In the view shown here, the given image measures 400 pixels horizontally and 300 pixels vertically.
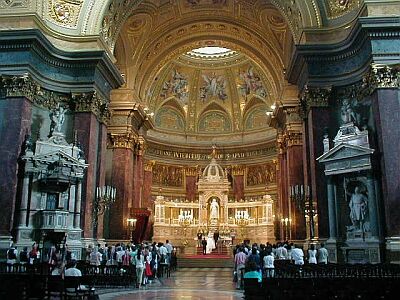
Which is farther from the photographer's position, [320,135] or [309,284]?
[320,135]

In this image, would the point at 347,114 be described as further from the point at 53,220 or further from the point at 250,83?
the point at 250,83

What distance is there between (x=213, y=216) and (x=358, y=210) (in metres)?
18.2

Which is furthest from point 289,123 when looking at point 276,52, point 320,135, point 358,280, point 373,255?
point 358,280

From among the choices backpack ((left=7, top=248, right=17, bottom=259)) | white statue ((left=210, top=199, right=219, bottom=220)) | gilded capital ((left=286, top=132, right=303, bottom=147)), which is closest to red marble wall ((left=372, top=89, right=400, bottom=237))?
gilded capital ((left=286, top=132, right=303, bottom=147))

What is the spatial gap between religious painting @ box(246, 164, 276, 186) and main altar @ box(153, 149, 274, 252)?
4.40 ft

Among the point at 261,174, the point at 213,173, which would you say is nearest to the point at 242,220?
the point at 213,173

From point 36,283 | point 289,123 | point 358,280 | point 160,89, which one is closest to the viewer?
point 358,280

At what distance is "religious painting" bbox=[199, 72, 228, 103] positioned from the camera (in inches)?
1393

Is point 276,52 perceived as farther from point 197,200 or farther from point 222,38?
point 197,200

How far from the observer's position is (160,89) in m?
33.0

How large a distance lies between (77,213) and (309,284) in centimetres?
966

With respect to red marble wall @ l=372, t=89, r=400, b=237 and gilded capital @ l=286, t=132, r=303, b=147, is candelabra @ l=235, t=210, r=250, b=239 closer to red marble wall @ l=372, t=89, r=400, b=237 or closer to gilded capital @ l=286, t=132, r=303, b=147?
gilded capital @ l=286, t=132, r=303, b=147

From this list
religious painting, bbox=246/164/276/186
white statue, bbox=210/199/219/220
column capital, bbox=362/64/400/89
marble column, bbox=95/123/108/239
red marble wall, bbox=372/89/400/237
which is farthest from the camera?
religious painting, bbox=246/164/276/186

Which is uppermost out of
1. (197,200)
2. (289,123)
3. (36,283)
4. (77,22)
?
(77,22)
